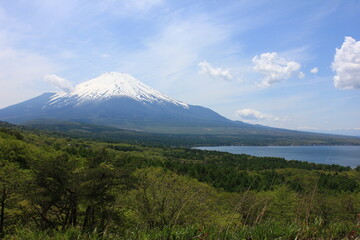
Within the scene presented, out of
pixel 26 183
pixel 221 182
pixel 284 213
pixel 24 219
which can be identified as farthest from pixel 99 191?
pixel 221 182

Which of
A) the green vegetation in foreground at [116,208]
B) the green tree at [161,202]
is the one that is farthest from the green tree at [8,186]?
the green tree at [161,202]

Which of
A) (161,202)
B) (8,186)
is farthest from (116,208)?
(8,186)

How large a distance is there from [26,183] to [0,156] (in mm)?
24484

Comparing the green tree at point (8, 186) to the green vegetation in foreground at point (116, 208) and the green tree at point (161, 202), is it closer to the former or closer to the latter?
the green vegetation in foreground at point (116, 208)

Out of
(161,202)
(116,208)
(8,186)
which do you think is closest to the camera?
(8,186)

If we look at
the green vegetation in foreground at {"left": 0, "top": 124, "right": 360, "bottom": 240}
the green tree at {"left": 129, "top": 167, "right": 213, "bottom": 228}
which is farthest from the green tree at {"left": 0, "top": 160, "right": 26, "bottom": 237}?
the green tree at {"left": 129, "top": 167, "right": 213, "bottom": 228}

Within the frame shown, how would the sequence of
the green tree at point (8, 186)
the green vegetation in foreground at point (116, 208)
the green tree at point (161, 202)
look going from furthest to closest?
the green tree at point (161, 202)
the green tree at point (8, 186)
the green vegetation in foreground at point (116, 208)

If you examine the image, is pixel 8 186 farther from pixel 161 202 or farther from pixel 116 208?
pixel 161 202

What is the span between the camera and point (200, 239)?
4.79 metres

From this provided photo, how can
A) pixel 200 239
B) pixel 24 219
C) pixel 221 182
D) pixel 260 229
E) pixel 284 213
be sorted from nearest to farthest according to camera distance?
Answer: 1. pixel 200 239
2. pixel 260 229
3. pixel 24 219
4. pixel 284 213
5. pixel 221 182

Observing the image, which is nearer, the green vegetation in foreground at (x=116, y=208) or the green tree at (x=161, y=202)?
the green vegetation in foreground at (x=116, y=208)

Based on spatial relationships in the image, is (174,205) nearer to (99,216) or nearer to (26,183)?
(99,216)

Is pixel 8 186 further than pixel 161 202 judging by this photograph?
No

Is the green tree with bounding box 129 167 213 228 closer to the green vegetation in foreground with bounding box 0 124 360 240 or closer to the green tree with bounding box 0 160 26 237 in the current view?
the green vegetation in foreground with bounding box 0 124 360 240
